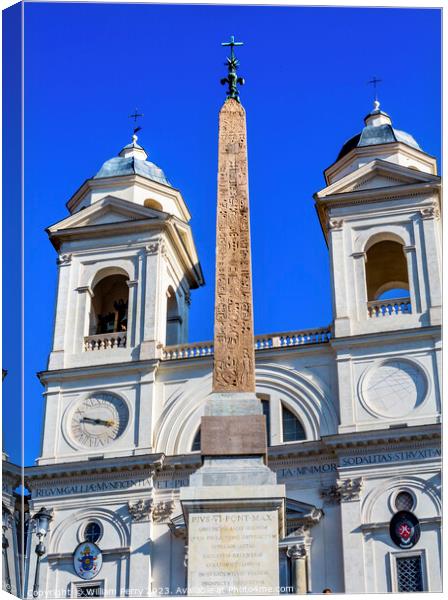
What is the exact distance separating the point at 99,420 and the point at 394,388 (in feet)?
26.8

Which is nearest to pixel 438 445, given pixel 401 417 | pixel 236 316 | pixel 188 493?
pixel 401 417

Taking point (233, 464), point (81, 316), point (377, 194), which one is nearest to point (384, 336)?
point (377, 194)

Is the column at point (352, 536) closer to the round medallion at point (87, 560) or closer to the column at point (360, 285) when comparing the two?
the column at point (360, 285)

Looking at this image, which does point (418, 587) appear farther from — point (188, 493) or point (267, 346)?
point (188, 493)

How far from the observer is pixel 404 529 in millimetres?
29516

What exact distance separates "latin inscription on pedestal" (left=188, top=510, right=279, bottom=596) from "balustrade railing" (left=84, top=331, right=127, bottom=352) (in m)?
17.7

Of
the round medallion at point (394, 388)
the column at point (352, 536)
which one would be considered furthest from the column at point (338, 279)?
the column at point (352, 536)

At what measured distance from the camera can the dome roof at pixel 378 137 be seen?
3644cm

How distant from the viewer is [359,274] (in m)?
33.8

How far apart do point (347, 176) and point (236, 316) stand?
15974 millimetres

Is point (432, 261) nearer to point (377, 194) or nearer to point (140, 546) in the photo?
point (377, 194)

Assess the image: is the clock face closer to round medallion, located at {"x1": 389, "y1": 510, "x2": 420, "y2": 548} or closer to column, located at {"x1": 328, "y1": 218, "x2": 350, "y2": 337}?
column, located at {"x1": 328, "y1": 218, "x2": 350, "y2": 337}

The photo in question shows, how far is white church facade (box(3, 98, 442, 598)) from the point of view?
2997cm

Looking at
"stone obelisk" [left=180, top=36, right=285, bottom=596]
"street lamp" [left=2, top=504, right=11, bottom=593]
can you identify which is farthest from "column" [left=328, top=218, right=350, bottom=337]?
"stone obelisk" [left=180, top=36, right=285, bottom=596]
